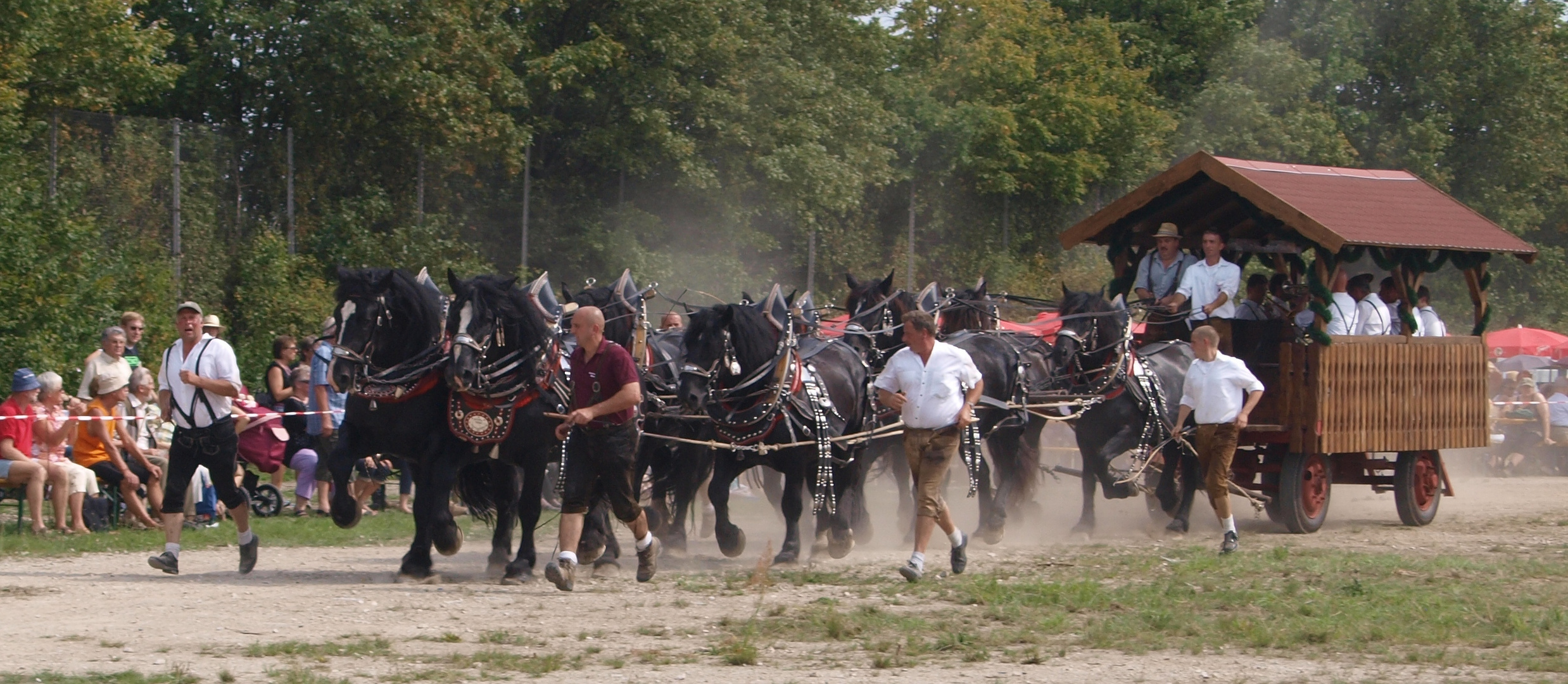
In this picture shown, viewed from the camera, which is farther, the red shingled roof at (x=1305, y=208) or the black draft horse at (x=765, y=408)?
the red shingled roof at (x=1305, y=208)

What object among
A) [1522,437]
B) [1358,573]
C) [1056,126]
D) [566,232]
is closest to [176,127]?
[566,232]

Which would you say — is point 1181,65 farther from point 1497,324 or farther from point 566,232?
point 566,232

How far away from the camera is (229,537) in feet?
41.6

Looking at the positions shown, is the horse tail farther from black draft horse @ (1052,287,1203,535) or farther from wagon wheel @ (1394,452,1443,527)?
wagon wheel @ (1394,452,1443,527)

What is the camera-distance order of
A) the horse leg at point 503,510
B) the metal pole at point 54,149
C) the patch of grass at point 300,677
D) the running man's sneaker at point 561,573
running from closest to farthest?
the patch of grass at point 300,677
the running man's sneaker at point 561,573
the horse leg at point 503,510
the metal pole at point 54,149

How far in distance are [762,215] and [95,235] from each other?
44.3 ft

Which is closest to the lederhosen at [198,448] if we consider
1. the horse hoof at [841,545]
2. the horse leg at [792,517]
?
the horse leg at [792,517]

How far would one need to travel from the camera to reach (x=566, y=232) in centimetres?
2781

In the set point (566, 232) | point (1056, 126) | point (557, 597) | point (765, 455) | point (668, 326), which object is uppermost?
point (1056, 126)

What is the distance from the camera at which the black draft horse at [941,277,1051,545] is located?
12648mm

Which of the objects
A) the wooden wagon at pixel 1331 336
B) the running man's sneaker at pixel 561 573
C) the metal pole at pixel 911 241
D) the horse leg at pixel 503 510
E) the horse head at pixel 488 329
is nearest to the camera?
the running man's sneaker at pixel 561 573

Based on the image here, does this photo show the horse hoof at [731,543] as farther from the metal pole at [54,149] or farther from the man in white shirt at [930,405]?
the metal pole at [54,149]

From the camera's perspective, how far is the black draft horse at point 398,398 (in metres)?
9.91

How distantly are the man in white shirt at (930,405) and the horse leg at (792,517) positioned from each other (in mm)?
1194
